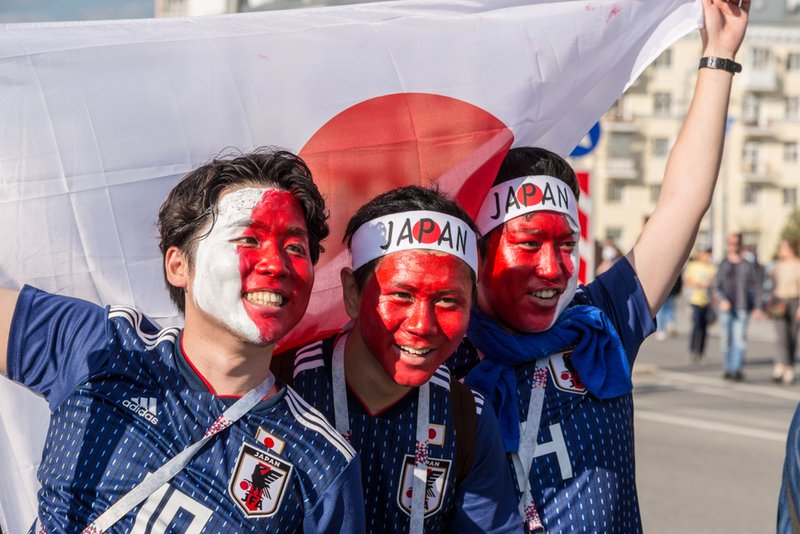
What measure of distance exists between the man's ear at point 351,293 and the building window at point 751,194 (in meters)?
70.6

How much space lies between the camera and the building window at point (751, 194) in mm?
70375

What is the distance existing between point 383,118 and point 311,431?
3.82 feet

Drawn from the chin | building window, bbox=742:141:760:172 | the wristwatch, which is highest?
building window, bbox=742:141:760:172

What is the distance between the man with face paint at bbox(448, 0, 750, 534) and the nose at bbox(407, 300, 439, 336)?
37 cm

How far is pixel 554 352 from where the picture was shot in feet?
10.0

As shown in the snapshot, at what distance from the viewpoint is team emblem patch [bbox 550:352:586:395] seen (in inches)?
119

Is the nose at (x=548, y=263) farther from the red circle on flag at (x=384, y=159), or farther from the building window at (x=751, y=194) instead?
the building window at (x=751, y=194)

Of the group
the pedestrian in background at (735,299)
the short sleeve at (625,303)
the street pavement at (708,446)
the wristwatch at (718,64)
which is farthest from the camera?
the pedestrian in background at (735,299)

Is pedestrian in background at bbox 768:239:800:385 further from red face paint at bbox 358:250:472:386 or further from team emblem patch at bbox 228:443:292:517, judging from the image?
team emblem patch at bbox 228:443:292:517

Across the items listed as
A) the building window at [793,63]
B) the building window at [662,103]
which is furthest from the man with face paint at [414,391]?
the building window at [793,63]

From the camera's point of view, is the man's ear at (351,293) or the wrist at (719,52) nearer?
the man's ear at (351,293)

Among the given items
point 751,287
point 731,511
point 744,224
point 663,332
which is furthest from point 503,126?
point 744,224

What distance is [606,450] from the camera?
3.00 m

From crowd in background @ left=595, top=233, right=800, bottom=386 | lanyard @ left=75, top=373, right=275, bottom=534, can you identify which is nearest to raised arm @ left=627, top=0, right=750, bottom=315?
lanyard @ left=75, top=373, right=275, bottom=534
